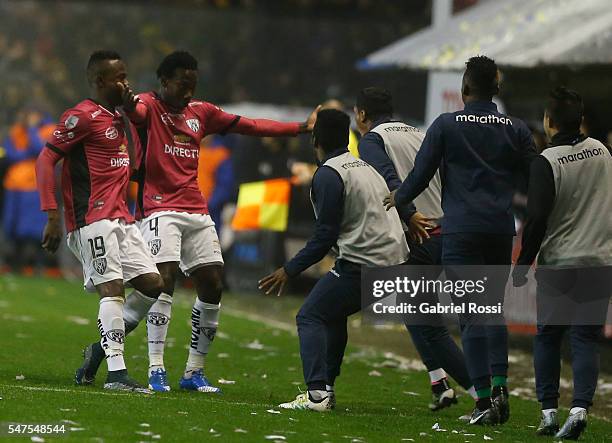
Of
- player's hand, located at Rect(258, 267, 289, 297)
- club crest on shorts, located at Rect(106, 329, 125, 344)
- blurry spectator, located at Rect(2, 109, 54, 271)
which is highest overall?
blurry spectator, located at Rect(2, 109, 54, 271)

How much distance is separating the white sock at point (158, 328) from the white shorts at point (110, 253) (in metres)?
0.38

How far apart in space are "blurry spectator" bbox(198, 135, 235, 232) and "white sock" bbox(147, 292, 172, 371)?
42.9ft

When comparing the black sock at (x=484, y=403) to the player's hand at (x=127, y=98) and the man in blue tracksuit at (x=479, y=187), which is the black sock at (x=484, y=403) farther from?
the player's hand at (x=127, y=98)

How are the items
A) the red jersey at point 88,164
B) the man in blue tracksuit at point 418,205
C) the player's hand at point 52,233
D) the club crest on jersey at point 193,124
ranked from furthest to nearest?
the club crest on jersey at point 193,124, the man in blue tracksuit at point 418,205, the red jersey at point 88,164, the player's hand at point 52,233

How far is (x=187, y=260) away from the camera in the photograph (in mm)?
10727

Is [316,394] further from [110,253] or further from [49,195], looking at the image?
[49,195]

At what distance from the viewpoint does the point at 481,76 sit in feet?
31.7

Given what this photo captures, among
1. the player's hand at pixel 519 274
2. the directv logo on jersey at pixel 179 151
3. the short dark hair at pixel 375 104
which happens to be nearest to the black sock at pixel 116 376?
the directv logo on jersey at pixel 179 151

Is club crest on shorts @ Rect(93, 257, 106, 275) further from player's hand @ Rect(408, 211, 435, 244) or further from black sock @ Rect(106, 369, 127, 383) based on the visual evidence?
player's hand @ Rect(408, 211, 435, 244)

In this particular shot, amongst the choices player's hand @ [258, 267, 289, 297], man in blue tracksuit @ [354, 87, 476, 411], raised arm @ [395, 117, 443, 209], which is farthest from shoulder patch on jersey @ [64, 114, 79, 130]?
raised arm @ [395, 117, 443, 209]

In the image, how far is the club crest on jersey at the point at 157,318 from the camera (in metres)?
10.6

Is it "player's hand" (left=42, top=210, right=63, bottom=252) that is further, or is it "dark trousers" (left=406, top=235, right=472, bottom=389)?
"dark trousers" (left=406, top=235, right=472, bottom=389)

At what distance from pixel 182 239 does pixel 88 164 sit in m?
0.88

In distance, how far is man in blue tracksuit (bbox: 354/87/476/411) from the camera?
412 inches
